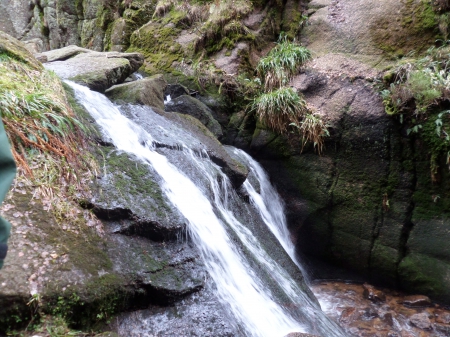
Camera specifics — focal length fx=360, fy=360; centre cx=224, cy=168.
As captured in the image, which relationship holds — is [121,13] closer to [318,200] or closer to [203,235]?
[318,200]

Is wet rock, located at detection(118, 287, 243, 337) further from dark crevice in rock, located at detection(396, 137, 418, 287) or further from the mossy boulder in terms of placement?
the mossy boulder

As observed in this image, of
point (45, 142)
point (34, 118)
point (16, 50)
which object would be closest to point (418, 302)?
point (45, 142)

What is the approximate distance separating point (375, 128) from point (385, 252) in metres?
2.05

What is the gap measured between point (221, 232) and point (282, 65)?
4.48 meters

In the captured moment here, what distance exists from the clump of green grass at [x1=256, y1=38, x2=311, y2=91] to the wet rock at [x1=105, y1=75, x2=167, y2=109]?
224cm

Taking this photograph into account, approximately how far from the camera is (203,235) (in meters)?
3.57

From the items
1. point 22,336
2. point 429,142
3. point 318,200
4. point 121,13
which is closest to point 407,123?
point 429,142

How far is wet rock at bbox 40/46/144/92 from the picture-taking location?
19.2 ft

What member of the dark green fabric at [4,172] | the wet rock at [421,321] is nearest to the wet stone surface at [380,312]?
the wet rock at [421,321]

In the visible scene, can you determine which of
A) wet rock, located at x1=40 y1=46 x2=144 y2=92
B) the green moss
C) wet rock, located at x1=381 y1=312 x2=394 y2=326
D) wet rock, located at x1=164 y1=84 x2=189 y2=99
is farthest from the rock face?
wet rock, located at x1=40 y1=46 x2=144 y2=92

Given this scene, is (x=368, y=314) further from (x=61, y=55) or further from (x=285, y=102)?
(x=61, y=55)

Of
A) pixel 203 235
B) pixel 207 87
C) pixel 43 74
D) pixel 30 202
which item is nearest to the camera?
pixel 30 202

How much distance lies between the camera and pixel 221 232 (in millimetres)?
3850

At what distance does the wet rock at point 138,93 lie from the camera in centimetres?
573
